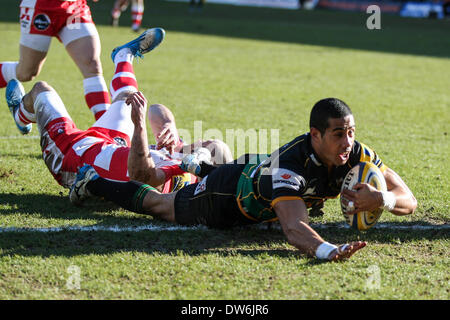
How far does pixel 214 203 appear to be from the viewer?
4.88 m

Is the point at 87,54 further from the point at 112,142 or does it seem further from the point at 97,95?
the point at 112,142

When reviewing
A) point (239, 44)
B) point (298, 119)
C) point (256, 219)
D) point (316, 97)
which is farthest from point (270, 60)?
point (256, 219)

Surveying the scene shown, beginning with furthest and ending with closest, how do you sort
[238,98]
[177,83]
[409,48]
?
[409,48]
[177,83]
[238,98]

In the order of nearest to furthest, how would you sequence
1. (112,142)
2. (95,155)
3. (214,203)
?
1. (214,203)
2. (95,155)
3. (112,142)

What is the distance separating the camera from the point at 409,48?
2088 cm

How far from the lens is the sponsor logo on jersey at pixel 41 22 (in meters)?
7.17

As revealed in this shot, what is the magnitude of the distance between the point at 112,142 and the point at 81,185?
695 mm

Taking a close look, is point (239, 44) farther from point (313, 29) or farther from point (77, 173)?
point (77, 173)

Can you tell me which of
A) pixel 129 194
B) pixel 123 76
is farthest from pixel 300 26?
pixel 129 194

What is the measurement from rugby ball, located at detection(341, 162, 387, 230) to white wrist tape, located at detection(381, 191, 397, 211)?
0.05m

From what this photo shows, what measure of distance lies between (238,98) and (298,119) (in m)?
1.85

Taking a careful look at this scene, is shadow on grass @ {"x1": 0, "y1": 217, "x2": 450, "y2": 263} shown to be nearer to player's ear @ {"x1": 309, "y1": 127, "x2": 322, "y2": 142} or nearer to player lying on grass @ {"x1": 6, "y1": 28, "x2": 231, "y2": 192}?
player lying on grass @ {"x1": 6, "y1": 28, "x2": 231, "y2": 192}

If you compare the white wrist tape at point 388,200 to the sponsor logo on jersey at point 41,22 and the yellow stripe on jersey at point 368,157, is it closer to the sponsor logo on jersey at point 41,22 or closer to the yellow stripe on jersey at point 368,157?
the yellow stripe on jersey at point 368,157

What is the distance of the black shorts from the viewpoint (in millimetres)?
4840
